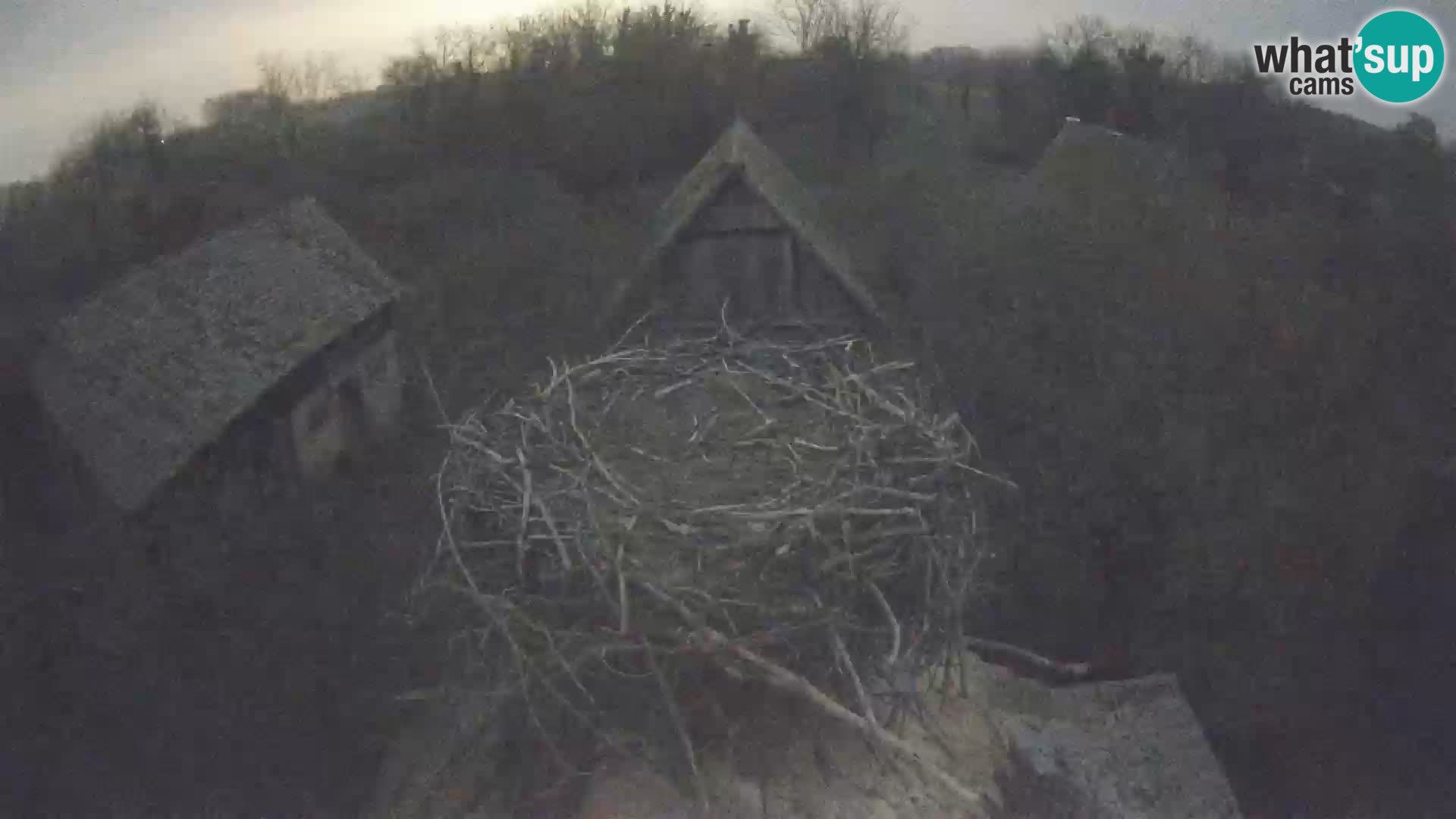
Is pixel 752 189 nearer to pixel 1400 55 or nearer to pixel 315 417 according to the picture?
pixel 315 417

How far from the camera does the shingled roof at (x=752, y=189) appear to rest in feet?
17.6

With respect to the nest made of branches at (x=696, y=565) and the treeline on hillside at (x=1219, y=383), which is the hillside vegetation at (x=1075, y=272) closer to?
the treeline on hillside at (x=1219, y=383)

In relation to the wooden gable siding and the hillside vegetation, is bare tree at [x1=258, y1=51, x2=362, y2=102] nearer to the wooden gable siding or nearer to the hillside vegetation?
the hillside vegetation

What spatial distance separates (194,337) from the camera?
5.00m

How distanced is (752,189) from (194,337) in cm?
270

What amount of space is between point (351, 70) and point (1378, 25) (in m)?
4.24

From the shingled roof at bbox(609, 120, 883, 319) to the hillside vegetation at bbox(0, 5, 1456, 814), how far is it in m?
0.12

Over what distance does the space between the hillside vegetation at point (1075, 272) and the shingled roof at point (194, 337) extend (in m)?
0.14

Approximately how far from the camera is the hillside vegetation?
524 cm

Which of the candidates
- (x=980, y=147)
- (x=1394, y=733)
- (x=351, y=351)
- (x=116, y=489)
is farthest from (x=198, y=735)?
(x=1394, y=733)

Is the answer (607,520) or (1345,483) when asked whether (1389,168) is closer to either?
(1345,483)

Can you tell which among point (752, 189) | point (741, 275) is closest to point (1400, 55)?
point (752, 189)

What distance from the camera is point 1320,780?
17.9 ft

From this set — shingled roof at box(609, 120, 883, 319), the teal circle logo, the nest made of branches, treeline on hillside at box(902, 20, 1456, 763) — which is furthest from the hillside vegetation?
the nest made of branches
